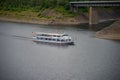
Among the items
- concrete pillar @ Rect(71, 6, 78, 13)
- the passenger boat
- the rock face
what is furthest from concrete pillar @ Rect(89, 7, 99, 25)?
the passenger boat

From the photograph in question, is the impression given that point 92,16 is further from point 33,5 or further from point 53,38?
point 53,38

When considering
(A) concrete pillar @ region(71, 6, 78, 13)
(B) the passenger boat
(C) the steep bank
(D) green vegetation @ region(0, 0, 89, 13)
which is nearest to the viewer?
(B) the passenger boat

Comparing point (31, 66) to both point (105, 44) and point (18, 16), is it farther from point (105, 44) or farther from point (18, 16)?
point (18, 16)

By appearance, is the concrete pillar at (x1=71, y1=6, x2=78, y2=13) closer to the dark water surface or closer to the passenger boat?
the dark water surface

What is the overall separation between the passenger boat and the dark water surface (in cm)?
156

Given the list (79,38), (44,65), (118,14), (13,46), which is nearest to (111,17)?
(118,14)

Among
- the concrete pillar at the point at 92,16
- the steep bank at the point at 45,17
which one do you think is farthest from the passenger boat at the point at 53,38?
the concrete pillar at the point at 92,16

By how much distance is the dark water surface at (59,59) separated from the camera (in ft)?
173

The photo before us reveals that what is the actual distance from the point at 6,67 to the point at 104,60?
14.6 metres

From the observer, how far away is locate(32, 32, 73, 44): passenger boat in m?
77.2

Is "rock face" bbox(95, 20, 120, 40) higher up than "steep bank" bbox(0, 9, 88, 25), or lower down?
higher up

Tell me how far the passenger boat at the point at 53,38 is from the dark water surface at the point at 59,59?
5.13ft

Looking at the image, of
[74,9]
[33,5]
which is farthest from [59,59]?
[33,5]

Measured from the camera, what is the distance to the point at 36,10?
387 feet
